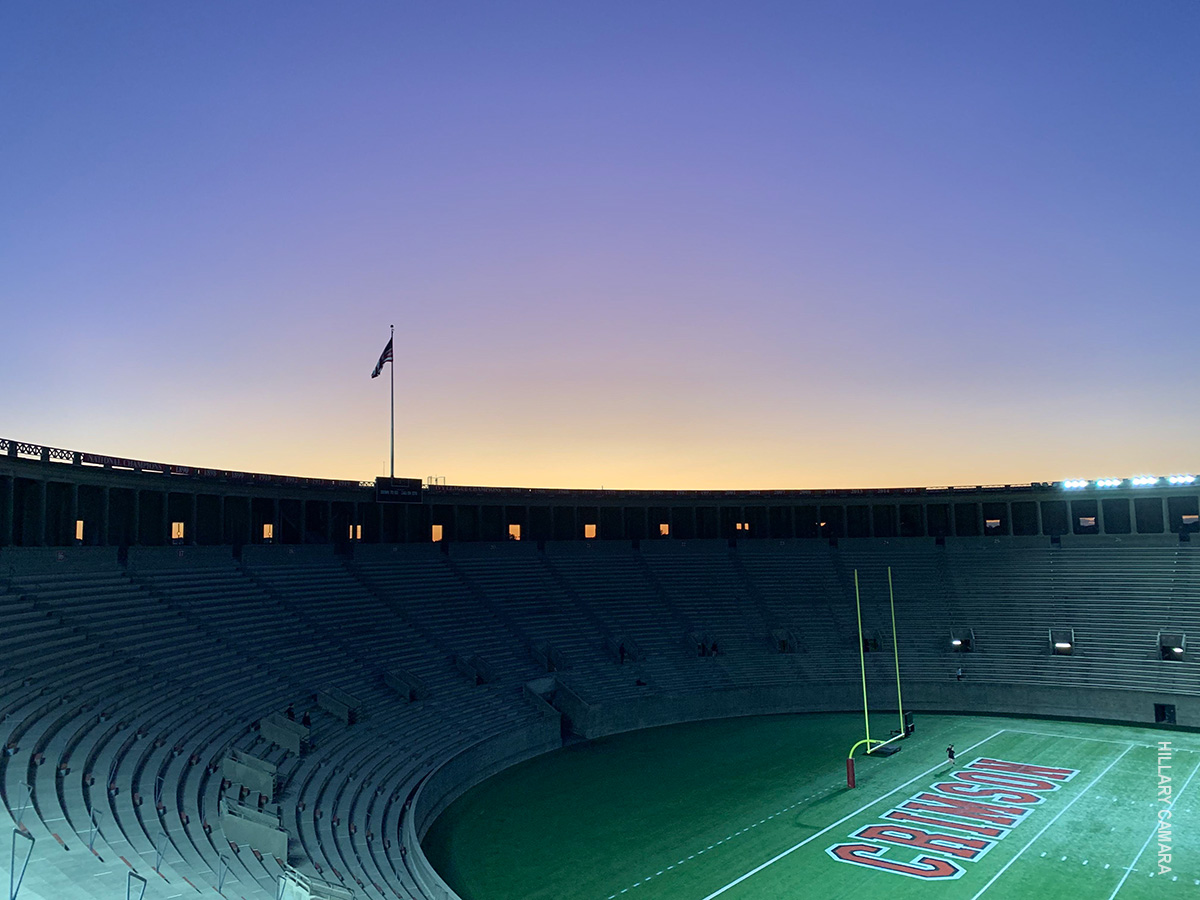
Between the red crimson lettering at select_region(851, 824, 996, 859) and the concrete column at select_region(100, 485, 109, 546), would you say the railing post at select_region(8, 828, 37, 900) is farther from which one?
the concrete column at select_region(100, 485, 109, 546)

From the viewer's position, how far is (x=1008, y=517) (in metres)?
57.4

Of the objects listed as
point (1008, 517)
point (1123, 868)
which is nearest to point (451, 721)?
point (1123, 868)

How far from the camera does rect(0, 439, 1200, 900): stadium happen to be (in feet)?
74.2

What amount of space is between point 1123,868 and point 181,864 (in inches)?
931

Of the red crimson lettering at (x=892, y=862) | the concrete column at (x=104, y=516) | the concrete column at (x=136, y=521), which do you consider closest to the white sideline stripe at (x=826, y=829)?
the red crimson lettering at (x=892, y=862)

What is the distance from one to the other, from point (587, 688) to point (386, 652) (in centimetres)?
989

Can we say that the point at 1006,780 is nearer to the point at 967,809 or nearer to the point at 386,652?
the point at 967,809

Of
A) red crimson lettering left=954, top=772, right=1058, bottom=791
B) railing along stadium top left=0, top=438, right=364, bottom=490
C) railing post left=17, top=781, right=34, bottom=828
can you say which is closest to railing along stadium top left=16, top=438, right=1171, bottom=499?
railing along stadium top left=0, top=438, right=364, bottom=490

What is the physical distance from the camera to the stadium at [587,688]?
2262 centimetres

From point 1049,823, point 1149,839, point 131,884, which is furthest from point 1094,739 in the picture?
point 131,884

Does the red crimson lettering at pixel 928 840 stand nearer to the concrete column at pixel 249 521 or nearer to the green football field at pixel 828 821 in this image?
the green football field at pixel 828 821

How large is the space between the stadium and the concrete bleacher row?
166 millimetres

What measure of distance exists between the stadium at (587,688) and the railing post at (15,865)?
119 mm

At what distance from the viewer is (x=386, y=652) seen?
1537 inches
